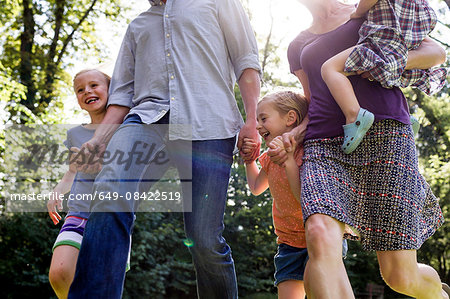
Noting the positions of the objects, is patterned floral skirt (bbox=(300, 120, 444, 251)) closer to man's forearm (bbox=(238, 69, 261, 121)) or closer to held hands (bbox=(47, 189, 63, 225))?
man's forearm (bbox=(238, 69, 261, 121))

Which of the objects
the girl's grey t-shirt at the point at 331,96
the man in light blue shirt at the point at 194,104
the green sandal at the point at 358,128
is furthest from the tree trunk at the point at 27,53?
the green sandal at the point at 358,128

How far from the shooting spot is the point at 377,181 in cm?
225

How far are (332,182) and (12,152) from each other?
9397mm

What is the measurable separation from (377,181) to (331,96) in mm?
464

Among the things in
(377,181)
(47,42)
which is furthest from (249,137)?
(47,42)

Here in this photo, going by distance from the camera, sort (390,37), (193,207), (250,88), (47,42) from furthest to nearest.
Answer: (47,42), (250,88), (193,207), (390,37)

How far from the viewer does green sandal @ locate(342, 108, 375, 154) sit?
7.12ft

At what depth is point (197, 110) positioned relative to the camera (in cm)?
261

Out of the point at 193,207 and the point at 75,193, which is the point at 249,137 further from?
the point at 75,193

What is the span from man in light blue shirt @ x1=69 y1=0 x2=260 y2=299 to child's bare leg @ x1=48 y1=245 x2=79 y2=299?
504mm

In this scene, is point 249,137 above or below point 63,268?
above

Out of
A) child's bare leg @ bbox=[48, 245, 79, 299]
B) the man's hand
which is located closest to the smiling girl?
child's bare leg @ bbox=[48, 245, 79, 299]

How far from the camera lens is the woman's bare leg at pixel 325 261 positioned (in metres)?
1.92

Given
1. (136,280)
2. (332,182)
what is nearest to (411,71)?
(332,182)
